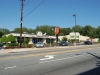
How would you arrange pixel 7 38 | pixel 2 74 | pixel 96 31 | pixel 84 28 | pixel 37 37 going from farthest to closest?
pixel 84 28 → pixel 96 31 → pixel 37 37 → pixel 7 38 → pixel 2 74

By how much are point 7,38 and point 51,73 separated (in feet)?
171

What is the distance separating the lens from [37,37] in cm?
7775

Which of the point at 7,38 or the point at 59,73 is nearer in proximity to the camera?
the point at 59,73

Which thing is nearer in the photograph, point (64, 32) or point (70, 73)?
point (70, 73)

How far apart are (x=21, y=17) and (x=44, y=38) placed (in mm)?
41542

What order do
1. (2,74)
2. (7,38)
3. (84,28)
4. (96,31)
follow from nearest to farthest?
1. (2,74)
2. (7,38)
3. (96,31)
4. (84,28)

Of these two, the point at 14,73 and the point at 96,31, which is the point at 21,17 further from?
the point at 96,31

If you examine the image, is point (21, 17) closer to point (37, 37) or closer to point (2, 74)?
point (2, 74)

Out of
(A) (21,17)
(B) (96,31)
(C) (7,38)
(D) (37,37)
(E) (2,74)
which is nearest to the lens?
(E) (2,74)

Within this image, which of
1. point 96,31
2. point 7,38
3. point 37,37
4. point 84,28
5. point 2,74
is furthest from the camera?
point 84,28

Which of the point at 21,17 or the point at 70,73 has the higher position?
the point at 21,17

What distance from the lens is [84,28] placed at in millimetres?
167000

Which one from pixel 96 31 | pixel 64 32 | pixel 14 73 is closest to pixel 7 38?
pixel 14 73

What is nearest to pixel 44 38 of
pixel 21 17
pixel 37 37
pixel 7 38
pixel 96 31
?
pixel 37 37
